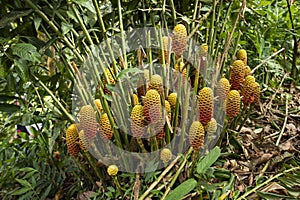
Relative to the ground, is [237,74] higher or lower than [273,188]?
higher

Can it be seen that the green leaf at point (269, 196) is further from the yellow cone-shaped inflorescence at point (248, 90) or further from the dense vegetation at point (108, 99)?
the yellow cone-shaped inflorescence at point (248, 90)

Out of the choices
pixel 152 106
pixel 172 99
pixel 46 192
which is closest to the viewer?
pixel 152 106

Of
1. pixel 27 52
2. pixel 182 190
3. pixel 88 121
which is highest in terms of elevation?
pixel 27 52

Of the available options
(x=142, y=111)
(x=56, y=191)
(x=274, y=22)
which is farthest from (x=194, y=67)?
(x=274, y=22)

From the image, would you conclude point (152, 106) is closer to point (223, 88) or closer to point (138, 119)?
point (138, 119)

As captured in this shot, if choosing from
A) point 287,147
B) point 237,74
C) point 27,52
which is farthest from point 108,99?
point 287,147

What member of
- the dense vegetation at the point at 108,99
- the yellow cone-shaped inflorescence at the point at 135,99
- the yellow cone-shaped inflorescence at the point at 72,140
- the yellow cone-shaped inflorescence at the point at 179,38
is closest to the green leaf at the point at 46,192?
the dense vegetation at the point at 108,99

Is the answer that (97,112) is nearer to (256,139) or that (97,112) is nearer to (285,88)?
(256,139)

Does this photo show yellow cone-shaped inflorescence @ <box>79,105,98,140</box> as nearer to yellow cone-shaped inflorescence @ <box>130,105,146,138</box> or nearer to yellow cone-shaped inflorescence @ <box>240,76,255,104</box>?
yellow cone-shaped inflorescence @ <box>130,105,146,138</box>
